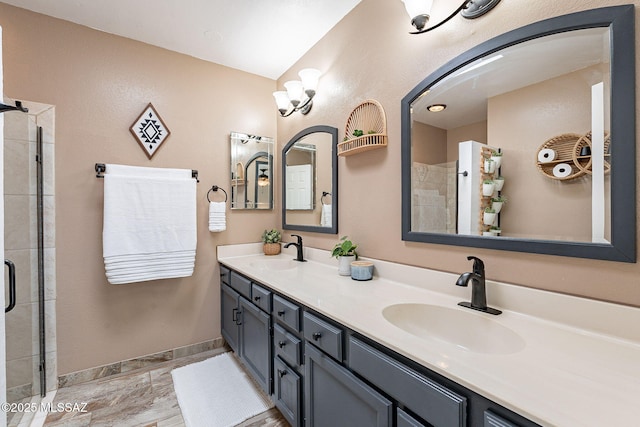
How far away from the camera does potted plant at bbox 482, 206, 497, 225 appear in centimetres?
115

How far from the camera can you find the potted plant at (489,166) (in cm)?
115

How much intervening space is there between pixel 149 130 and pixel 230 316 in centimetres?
157

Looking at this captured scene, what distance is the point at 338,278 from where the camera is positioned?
166 centimetres

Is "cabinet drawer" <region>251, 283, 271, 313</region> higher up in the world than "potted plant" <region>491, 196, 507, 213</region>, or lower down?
lower down

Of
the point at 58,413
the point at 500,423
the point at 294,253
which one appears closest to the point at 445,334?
the point at 500,423

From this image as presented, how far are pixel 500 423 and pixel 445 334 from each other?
558mm

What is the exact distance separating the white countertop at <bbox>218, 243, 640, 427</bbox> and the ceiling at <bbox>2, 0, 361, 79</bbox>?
1.71 meters

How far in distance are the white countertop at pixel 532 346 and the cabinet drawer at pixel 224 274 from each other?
0.96 metres

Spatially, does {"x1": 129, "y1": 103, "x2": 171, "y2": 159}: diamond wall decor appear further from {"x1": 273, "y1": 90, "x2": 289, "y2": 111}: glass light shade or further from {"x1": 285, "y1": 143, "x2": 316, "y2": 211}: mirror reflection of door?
{"x1": 285, "y1": 143, "x2": 316, "y2": 211}: mirror reflection of door

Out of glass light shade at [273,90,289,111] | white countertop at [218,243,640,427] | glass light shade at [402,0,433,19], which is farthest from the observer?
glass light shade at [273,90,289,111]

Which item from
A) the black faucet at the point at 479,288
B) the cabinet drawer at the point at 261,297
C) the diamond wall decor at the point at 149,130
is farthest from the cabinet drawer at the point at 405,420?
the diamond wall decor at the point at 149,130

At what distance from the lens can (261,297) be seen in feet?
5.45

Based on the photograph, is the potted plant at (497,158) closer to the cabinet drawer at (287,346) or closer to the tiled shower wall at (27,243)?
the cabinet drawer at (287,346)

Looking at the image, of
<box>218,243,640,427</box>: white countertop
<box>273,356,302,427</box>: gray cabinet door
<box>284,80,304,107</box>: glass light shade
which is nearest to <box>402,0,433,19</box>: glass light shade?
<box>284,80,304,107</box>: glass light shade
